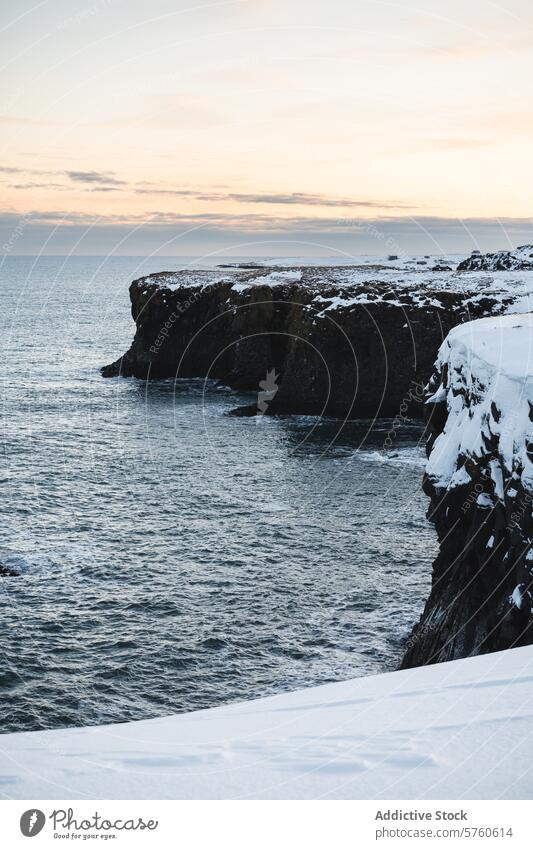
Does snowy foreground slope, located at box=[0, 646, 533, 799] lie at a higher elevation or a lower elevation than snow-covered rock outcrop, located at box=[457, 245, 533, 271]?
lower

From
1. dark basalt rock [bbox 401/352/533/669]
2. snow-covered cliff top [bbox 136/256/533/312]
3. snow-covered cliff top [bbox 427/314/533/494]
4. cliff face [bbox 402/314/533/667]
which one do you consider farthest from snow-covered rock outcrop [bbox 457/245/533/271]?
dark basalt rock [bbox 401/352/533/669]

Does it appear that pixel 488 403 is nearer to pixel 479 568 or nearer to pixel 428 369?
pixel 479 568

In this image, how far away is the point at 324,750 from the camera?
1179cm

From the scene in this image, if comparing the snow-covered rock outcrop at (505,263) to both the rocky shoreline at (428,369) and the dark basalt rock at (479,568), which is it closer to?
the rocky shoreline at (428,369)

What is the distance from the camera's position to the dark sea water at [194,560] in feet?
93.1

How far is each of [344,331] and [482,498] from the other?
172 feet

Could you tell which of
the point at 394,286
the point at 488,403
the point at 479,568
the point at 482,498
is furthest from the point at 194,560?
the point at 394,286

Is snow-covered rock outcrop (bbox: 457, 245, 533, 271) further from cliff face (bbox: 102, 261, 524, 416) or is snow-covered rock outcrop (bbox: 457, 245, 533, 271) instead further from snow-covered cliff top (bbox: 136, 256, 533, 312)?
cliff face (bbox: 102, 261, 524, 416)

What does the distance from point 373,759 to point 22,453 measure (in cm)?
5112

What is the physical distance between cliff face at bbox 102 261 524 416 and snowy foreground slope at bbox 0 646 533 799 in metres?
59.7

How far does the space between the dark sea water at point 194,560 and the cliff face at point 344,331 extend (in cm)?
499

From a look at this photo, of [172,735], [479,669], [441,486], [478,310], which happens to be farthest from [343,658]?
[478,310]

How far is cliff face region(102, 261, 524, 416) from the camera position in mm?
74062

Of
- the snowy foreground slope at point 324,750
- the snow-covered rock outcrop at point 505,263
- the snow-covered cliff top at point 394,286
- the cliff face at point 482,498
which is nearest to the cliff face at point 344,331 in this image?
the snow-covered cliff top at point 394,286
